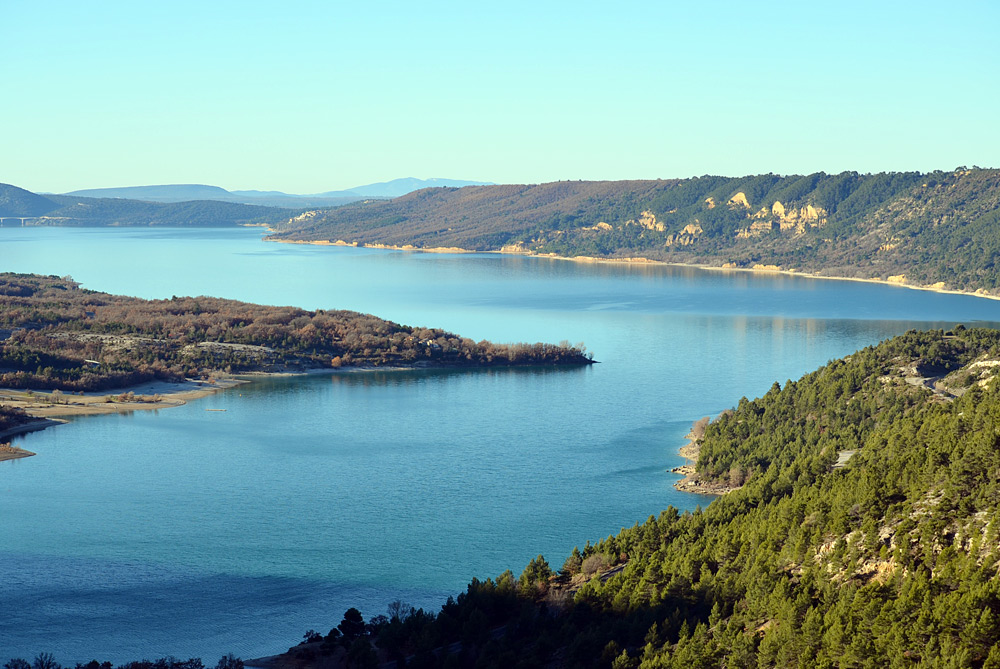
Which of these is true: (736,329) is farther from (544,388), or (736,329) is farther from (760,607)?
(760,607)

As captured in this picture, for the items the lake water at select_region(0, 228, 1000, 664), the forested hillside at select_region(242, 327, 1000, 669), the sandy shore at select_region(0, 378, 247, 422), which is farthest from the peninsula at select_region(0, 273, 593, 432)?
the forested hillside at select_region(242, 327, 1000, 669)

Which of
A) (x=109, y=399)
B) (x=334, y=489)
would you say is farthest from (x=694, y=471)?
(x=109, y=399)

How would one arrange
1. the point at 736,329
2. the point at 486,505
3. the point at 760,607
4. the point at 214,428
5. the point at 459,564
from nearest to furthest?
1. the point at 760,607
2. the point at 459,564
3. the point at 486,505
4. the point at 214,428
5. the point at 736,329

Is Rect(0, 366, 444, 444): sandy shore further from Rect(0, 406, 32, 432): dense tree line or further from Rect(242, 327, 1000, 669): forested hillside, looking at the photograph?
Rect(242, 327, 1000, 669): forested hillside

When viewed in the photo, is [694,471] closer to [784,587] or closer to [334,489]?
[334,489]

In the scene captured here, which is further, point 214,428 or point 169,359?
point 169,359

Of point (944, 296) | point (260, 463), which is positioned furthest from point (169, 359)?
point (944, 296)
